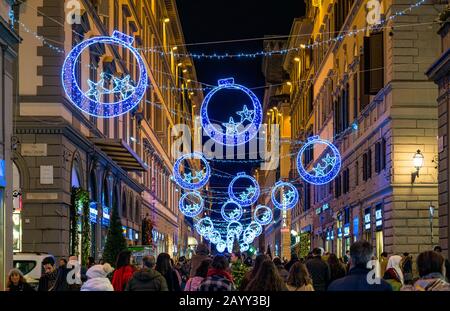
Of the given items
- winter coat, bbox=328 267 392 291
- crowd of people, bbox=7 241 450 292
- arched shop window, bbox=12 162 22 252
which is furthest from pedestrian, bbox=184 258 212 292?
arched shop window, bbox=12 162 22 252

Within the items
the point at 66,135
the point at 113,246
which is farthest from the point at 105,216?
the point at 66,135

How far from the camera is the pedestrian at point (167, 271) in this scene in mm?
13773

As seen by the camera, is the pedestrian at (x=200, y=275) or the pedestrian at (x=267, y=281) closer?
the pedestrian at (x=267, y=281)

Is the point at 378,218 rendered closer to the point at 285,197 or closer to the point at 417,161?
the point at 417,161

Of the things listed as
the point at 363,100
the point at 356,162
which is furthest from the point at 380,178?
the point at 356,162

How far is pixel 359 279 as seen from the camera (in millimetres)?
7805

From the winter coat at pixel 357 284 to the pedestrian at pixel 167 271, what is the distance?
588 centimetres

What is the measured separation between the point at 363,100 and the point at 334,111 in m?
11.2

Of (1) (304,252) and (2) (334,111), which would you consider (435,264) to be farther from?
(1) (304,252)

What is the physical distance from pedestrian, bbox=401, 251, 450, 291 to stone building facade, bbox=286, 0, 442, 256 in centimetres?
2148

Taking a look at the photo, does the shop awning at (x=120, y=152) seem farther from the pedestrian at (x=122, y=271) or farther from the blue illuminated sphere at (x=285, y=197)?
the pedestrian at (x=122, y=271)

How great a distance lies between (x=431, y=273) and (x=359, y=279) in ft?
3.00

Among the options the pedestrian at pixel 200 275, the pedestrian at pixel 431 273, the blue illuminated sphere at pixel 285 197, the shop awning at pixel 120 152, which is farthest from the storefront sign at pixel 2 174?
the blue illuminated sphere at pixel 285 197

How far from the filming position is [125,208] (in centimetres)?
4775
